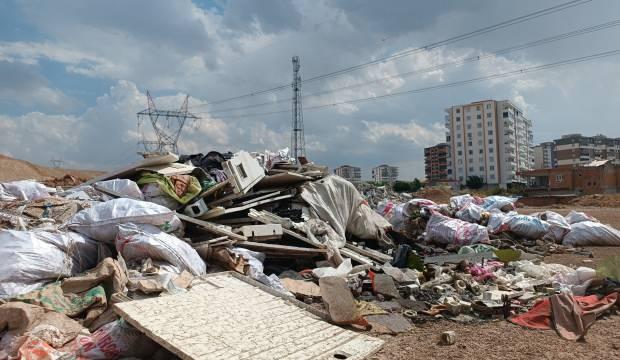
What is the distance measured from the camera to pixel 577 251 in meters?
8.14

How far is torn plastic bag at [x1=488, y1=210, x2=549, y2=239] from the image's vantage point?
9102mm

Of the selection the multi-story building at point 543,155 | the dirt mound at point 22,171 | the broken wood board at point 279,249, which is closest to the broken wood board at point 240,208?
the broken wood board at point 279,249

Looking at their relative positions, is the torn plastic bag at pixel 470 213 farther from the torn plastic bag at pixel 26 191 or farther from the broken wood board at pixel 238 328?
the torn plastic bag at pixel 26 191

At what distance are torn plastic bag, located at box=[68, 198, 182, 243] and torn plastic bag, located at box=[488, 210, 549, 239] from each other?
6.86 meters

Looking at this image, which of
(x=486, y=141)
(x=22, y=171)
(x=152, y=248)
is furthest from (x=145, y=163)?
(x=486, y=141)

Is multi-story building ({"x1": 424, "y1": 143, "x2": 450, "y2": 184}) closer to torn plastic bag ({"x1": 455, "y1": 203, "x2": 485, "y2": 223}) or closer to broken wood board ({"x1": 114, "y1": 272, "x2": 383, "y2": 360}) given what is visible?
torn plastic bag ({"x1": 455, "y1": 203, "x2": 485, "y2": 223})

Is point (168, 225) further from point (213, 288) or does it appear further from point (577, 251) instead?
point (577, 251)

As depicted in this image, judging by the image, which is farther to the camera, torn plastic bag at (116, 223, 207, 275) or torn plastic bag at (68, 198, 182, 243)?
torn plastic bag at (68, 198, 182, 243)

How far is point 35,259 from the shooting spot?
3740 millimetres

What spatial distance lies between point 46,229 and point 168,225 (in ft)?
3.70

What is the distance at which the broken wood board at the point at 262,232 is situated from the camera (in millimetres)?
5665

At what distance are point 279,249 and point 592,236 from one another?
6728 millimetres

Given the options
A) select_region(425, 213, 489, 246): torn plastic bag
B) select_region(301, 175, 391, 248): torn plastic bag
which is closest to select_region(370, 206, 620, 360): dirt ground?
select_region(301, 175, 391, 248): torn plastic bag

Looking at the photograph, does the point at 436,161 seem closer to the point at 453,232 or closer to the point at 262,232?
the point at 453,232
